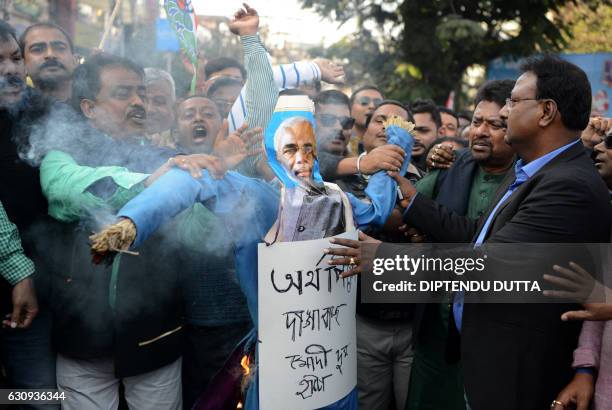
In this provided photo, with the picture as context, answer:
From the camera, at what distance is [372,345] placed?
134 inches

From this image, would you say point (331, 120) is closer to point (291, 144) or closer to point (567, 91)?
point (291, 144)

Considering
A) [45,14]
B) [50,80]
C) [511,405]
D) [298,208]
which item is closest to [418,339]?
[511,405]

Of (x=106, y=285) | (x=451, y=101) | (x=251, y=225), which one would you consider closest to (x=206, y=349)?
(x=106, y=285)

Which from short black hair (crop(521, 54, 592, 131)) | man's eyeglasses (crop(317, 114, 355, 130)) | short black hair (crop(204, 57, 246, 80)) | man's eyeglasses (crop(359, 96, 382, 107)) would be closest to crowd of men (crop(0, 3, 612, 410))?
short black hair (crop(521, 54, 592, 131))

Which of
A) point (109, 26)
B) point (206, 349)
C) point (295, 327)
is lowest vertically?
point (206, 349)

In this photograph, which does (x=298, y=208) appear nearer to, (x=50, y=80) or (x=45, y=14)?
(x=50, y=80)

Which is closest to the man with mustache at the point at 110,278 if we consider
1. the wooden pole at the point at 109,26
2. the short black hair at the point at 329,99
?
the wooden pole at the point at 109,26

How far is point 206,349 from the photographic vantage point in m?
3.00

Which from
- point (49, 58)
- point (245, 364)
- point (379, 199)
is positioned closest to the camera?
point (245, 364)

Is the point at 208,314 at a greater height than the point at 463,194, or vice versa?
the point at 463,194

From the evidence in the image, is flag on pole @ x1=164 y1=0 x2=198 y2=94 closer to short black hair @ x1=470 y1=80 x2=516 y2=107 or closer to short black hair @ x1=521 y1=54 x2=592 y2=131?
short black hair @ x1=470 y1=80 x2=516 y2=107

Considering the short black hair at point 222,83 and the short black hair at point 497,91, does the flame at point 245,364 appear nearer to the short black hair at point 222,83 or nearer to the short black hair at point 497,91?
the short black hair at point 497,91

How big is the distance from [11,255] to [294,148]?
4.49 ft

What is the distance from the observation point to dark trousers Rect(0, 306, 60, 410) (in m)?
2.77
